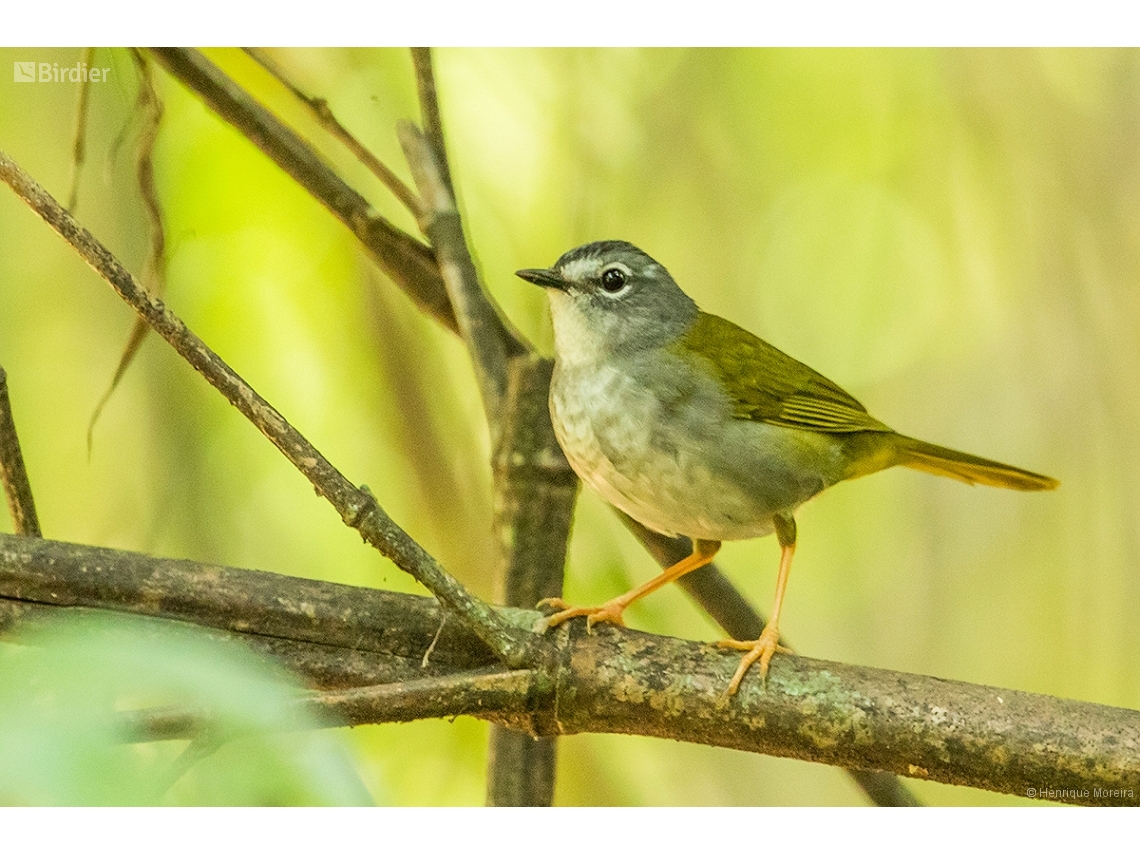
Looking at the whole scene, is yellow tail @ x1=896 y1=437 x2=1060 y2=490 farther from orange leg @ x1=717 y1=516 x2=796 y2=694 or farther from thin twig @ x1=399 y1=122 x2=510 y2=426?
thin twig @ x1=399 y1=122 x2=510 y2=426

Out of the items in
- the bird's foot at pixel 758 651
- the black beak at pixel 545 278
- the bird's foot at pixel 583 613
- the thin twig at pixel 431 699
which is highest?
the black beak at pixel 545 278

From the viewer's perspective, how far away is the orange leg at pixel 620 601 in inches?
83.8

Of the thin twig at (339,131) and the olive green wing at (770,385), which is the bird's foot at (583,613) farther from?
the thin twig at (339,131)

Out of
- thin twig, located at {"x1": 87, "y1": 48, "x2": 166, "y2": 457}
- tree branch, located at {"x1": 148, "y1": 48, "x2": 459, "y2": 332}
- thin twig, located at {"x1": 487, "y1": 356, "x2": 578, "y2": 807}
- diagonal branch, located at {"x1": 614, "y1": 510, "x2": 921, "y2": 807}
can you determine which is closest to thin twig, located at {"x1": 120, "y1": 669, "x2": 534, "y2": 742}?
thin twig, located at {"x1": 487, "y1": 356, "x2": 578, "y2": 807}

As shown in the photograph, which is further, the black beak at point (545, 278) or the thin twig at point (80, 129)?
the thin twig at point (80, 129)

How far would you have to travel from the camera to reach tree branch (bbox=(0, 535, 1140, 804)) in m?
1.91

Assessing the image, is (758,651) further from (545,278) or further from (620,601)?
(545,278)

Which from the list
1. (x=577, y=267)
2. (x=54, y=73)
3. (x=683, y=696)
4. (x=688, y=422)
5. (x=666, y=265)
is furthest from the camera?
(x=666, y=265)

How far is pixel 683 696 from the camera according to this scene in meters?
1.98

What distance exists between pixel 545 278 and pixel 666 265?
0.66m

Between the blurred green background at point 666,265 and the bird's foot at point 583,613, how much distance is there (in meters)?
0.69

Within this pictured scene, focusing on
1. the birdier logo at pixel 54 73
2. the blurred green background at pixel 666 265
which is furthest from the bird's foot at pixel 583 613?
the birdier logo at pixel 54 73

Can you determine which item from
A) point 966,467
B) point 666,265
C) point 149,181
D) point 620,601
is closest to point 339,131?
point 149,181
